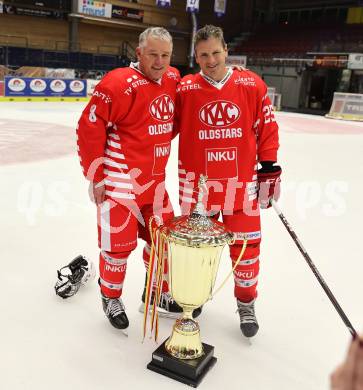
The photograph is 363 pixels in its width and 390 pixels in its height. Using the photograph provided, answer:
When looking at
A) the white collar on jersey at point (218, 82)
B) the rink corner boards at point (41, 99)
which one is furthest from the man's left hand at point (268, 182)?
the rink corner boards at point (41, 99)

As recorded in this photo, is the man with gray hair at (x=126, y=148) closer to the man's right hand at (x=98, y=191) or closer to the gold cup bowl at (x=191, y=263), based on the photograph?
the man's right hand at (x=98, y=191)

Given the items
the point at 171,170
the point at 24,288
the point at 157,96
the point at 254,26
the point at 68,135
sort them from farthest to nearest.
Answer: the point at 254,26 → the point at 68,135 → the point at 171,170 → the point at 24,288 → the point at 157,96

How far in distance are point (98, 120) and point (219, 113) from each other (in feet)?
1.74

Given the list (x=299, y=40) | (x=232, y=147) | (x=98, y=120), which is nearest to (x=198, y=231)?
(x=232, y=147)

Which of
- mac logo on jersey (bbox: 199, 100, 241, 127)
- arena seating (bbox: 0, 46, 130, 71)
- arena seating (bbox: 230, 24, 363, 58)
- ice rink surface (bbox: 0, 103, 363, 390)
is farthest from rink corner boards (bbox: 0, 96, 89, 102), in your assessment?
mac logo on jersey (bbox: 199, 100, 241, 127)

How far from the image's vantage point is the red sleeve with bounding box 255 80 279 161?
207 cm

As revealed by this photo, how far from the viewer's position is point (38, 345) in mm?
1984

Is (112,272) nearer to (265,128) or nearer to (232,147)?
(232,147)

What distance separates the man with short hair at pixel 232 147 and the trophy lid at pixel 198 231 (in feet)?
0.98

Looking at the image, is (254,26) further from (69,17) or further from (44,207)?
(44,207)

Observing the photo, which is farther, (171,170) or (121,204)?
(171,170)

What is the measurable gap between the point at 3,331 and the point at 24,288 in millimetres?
446

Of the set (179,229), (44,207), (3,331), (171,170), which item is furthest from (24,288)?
(171,170)

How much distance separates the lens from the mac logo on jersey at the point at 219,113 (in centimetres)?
201
